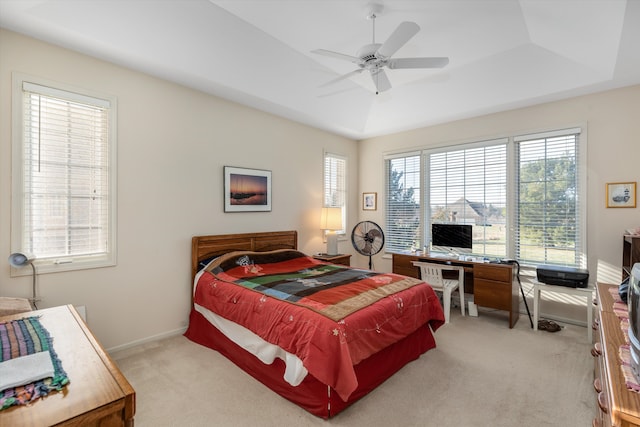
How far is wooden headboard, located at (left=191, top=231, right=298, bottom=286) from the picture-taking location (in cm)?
355

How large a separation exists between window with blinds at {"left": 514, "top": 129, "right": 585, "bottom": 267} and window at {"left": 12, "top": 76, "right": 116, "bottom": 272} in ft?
16.0

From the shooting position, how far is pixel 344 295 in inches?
101

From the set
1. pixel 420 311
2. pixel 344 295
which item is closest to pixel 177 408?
pixel 344 295

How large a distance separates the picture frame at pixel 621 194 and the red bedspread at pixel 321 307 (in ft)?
8.16

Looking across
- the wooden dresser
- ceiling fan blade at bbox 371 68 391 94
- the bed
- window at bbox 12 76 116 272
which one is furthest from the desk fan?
window at bbox 12 76 116 272

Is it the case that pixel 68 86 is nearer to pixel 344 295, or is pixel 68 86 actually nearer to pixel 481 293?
pixel 344 295

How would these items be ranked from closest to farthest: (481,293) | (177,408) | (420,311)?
(177,408) → (420,311) → (481,293)

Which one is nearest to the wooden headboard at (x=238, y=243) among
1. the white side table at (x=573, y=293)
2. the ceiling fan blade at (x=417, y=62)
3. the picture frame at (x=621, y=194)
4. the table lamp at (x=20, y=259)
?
the table lamp at (x=20, y=259)

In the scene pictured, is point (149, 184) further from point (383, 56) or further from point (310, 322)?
point (383, 56)

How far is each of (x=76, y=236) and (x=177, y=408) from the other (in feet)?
5.92

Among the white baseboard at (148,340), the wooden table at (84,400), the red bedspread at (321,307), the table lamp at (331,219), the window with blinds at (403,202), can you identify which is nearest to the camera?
the wooden table at (84,400)

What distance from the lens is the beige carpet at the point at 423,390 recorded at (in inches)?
81.4

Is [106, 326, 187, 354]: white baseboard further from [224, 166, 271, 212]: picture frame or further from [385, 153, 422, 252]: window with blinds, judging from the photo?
[385, 153, 422, 252]: window with blinds

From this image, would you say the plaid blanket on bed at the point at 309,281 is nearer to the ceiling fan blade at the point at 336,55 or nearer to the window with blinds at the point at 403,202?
the ceiling fan blade at the point at 336,55
